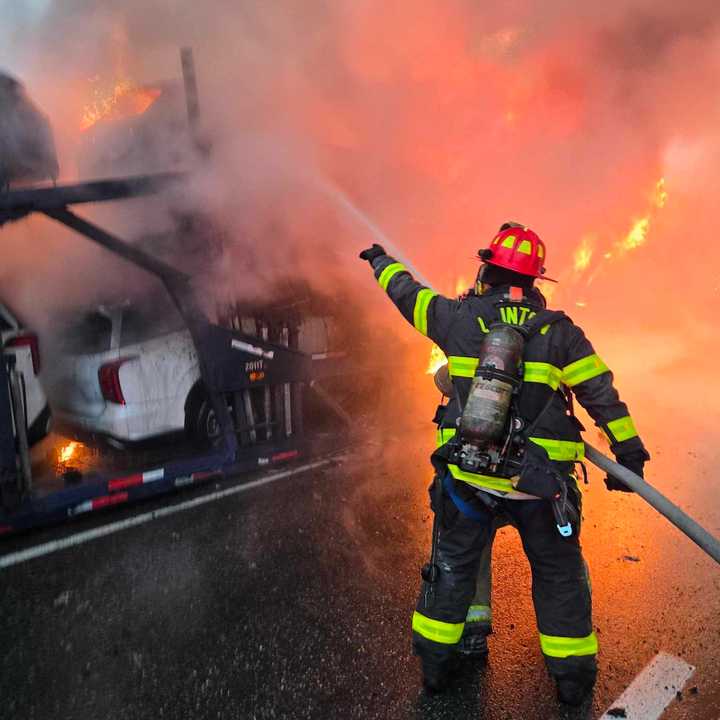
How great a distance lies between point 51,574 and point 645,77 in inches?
277

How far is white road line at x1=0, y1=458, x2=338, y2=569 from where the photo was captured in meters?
3.45

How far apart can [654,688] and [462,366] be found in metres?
1.56

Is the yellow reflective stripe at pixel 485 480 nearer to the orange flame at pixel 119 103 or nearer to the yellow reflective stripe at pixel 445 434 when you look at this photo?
the yellow reflective stripe at pixel 445 434

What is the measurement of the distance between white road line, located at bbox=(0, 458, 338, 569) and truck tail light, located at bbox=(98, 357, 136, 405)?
880mm

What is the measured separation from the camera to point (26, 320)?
4.59 metres

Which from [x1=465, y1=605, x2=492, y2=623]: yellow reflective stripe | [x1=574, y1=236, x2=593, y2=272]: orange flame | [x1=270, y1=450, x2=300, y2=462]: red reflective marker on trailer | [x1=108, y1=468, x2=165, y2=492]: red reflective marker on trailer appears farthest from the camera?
[x1=574, y1=236, x2=593, y2=272]: orange flame

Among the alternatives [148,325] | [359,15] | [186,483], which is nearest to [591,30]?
[359,15]

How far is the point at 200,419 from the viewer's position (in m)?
4.73

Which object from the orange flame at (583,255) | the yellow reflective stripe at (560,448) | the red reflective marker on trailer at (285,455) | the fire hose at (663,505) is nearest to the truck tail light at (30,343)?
the red reflective marker on trailer at (285,455)

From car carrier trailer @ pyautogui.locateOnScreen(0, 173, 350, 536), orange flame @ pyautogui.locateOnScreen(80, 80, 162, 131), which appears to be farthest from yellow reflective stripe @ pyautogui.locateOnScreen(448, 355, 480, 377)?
orange flame @ pyautogui.locateOnScreen(80, 80, 162, 131)

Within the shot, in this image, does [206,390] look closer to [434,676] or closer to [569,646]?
[434,676]

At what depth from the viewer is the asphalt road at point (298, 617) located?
2396mm

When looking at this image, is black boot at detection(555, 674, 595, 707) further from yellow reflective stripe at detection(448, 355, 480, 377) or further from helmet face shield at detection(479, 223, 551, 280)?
helmet face shield at detection(479, 223, 551, 280)

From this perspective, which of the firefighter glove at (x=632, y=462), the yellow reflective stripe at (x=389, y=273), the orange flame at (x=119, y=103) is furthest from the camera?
the orange flame at (x=119, y=103)
